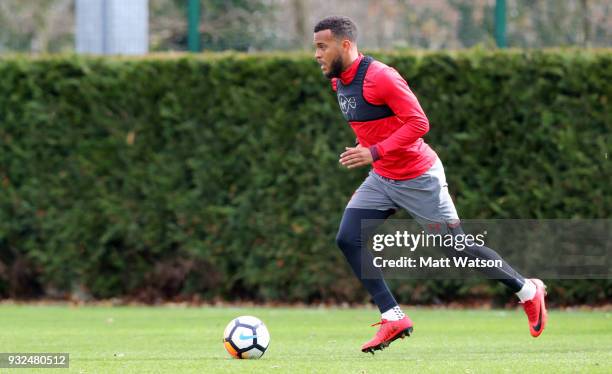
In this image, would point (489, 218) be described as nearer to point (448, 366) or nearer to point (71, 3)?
point (448, 366)

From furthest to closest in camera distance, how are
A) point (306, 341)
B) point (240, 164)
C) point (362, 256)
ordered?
point (240, 164) < point (306, 341) < point (362, 256)

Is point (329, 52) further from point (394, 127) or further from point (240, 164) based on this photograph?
point (240, 164)

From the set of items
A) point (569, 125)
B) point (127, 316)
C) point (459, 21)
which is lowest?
point (127, 316)

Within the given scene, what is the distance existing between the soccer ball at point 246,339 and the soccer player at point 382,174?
750 millimetres

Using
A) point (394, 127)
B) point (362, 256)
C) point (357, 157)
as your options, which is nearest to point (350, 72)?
point (394, 127)

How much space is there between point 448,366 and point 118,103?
7.81 metres

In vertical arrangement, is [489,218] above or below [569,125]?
below

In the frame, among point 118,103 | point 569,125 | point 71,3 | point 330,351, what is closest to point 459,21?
point 569,125

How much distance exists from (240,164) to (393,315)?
615cm

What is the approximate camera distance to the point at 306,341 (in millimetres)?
9117

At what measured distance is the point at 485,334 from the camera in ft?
31.7

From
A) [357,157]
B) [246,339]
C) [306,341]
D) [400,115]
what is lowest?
[306,341]

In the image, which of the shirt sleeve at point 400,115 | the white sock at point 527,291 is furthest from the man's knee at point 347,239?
the white sock at point 527,291

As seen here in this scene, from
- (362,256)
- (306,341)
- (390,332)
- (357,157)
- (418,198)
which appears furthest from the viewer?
(306,341)
